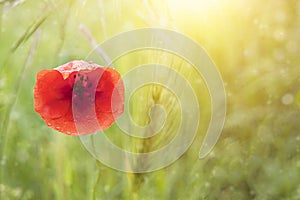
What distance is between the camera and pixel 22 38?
2.19ft

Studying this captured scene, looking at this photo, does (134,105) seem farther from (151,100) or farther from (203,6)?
(203,6)

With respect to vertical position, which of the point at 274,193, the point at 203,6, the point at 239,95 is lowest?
the point at 274,193

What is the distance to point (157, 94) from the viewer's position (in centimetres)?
66

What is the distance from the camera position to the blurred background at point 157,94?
66 centimetres

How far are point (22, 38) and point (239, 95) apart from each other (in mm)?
250

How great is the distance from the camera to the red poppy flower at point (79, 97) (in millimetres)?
601

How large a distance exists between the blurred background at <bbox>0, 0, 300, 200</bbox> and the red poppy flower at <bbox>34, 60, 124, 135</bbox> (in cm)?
3

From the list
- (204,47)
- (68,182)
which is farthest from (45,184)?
(204,47)

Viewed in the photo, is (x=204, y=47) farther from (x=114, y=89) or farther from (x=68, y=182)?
(x=68, y=182)

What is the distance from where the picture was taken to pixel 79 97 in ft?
1.98

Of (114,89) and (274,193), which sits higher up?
(114,89)

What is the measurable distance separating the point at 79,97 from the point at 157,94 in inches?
3.9

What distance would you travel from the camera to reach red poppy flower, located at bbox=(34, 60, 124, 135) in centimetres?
60

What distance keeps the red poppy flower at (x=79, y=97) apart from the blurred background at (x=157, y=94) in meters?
0.03
